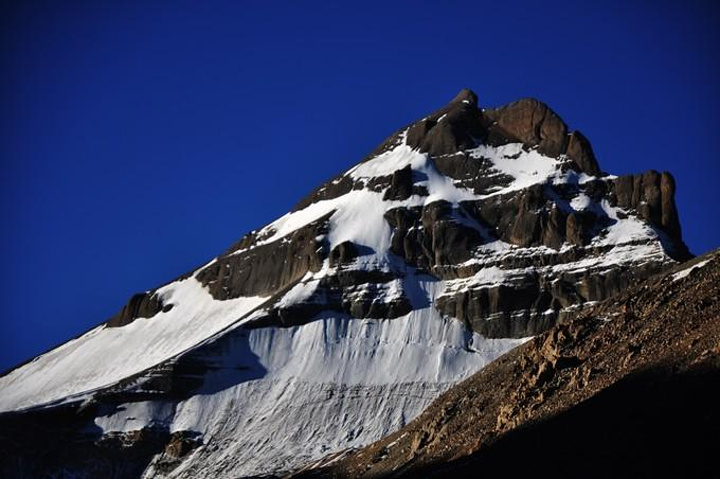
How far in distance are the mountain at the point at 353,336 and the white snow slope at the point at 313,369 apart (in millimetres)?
273

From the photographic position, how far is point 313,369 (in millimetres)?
166250

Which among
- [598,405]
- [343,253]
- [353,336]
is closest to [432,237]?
[343,253]

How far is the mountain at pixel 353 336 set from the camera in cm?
15350

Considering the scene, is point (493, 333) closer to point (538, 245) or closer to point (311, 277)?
point (538, 245)

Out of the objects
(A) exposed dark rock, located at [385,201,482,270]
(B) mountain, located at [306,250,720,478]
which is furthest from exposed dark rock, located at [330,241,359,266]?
(B) mountain, located at [306,250,720,478]

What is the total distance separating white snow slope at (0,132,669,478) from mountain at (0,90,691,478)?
27 centimetres

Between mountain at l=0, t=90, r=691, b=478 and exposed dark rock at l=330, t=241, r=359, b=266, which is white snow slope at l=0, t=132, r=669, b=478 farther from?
exposed dark rock at l=330, t=241, r=359, b=266

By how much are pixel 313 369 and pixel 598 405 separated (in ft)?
333

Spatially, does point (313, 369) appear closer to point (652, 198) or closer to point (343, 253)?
point (343, 253)

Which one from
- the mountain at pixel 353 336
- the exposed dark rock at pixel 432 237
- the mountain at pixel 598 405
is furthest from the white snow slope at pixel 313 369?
the mountain at pixel 598 405

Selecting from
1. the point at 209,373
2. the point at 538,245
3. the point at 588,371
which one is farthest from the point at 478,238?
the point at 588,371

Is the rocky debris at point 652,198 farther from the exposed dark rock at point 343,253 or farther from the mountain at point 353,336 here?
the exposed dark rock at point 343,253

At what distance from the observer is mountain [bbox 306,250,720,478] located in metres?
56.1

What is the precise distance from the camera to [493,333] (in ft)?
561
